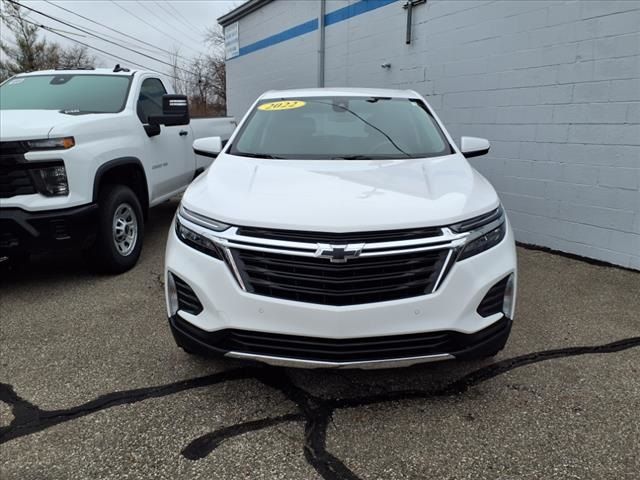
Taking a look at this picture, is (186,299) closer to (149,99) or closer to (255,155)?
(255,155)

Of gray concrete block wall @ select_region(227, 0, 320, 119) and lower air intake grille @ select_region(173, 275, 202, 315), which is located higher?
gray concrete block wall @ select_region(227, 0, 320, 119)

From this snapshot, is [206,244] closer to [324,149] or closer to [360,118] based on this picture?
[324,149]

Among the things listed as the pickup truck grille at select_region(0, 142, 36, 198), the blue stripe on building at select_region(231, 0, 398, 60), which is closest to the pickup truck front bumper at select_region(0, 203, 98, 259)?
the pickup truck grille at select_region(0, 142, 36, 198)

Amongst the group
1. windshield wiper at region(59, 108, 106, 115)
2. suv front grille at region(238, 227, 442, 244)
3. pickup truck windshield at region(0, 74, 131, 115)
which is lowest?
suv front grille at region(238, 227, 442, 244)

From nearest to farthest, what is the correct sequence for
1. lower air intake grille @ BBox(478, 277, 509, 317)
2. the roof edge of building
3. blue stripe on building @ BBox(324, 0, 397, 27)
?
lower air intake grille @ BBox(478, 277, 509, 317), blue stripe on building @ BBox(324, 0, 397, 27), the roof edge of building

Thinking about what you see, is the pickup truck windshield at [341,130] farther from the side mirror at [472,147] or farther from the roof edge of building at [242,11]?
the roof edge of building at [242,11]

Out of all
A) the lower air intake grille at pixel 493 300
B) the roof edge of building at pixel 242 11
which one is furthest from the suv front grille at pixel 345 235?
the roof edge of building at pixel 242 11

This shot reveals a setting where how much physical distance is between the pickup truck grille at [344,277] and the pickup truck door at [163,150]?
3.42 m

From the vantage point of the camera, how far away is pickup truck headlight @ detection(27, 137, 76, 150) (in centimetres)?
379

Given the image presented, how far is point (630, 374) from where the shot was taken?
9.61ft

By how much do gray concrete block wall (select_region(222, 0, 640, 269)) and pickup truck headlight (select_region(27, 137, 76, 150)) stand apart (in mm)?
4729

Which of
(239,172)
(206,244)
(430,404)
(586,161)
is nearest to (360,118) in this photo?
(239,172)

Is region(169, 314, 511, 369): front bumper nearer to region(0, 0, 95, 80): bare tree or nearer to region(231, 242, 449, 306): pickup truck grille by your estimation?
region(231, 242, 449, 306): pickup truck grille

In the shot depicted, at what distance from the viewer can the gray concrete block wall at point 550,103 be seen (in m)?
4.75
